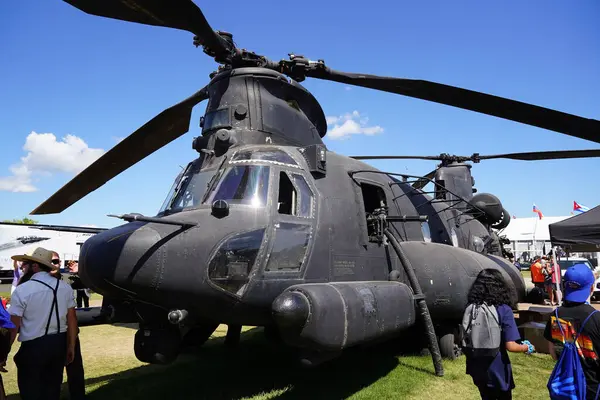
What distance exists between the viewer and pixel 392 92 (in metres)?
6.68

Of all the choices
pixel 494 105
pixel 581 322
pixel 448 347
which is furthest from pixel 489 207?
pixel 581 322

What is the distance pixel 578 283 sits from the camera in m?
3.45

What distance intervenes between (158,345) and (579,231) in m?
8.18

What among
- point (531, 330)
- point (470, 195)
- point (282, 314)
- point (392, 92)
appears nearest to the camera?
point (282, 314)

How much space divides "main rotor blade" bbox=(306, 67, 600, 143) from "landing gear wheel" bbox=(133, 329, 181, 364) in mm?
4625

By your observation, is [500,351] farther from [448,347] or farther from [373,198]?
[448,347]

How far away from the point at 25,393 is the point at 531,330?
8140 millimetres

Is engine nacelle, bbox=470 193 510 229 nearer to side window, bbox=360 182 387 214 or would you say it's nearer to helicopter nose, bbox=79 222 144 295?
side window, bbox=360 182 387 214

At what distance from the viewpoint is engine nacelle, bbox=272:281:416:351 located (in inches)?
163

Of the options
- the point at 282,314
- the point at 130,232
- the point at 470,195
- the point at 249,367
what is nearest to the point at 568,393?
the point at 282,314

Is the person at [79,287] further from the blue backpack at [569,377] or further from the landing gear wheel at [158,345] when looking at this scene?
the blue backpack at [569,377]

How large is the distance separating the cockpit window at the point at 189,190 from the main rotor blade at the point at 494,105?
118 inches

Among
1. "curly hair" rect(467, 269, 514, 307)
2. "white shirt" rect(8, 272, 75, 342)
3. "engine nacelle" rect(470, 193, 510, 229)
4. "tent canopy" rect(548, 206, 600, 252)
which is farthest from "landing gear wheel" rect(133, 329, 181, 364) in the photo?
"engine nacelle" rect(470, 193, 510, 229)

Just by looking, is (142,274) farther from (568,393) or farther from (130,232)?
(568,393)
